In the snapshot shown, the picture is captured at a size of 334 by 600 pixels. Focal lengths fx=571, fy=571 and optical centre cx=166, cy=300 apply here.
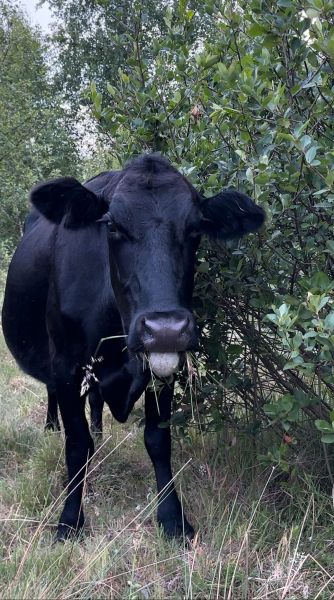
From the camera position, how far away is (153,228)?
9.36 feet

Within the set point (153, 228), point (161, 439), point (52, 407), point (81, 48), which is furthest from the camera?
point (81, 48)

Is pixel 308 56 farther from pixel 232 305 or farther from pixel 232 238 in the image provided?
pixel 232 305

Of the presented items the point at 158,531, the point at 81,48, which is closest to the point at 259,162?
the point at 158,531

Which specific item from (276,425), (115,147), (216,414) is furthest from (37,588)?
(115,147)

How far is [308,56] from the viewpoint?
2590 millimetres

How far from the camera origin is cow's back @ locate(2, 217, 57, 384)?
4.38 m

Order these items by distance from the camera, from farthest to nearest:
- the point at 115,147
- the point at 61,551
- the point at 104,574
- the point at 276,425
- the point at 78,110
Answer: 1. the point at 78,110
2. the point at 115,147
3. the point at 276,425
4. the point at 61,551
5. the point at 104,574

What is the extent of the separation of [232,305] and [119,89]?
158cm

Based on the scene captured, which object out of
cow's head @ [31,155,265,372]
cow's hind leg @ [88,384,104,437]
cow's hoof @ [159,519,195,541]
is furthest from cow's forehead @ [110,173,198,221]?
cow's hind leg @ [88,384,104,437]

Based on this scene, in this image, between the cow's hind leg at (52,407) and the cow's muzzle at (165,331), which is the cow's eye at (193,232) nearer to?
the cow's muzzle at (165,331)

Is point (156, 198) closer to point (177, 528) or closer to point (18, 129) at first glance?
point (177, 528)

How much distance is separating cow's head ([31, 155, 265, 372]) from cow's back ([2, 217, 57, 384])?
2.65 feet

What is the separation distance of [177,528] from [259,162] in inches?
77.7

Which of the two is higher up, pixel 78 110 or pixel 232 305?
pixel 78 110
